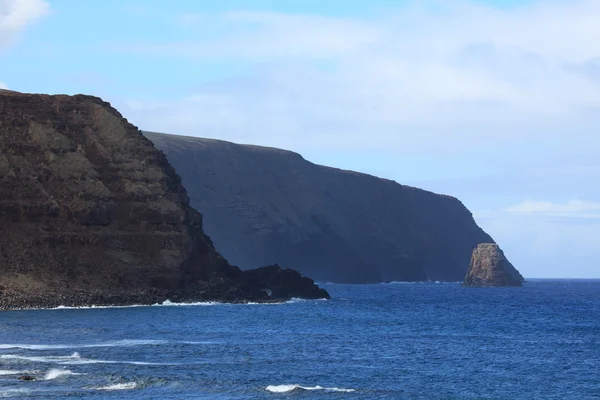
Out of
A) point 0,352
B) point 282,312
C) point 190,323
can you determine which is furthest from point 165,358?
point 282,312

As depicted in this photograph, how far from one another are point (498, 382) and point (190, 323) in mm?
43932

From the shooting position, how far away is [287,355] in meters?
74.3

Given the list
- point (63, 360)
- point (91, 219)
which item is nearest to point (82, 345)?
point (63, 360)

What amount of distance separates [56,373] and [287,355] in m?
20.1

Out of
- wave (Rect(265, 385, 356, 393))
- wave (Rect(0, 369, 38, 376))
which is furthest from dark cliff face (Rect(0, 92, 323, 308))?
wave (Rect(265, 385, 356, 393))

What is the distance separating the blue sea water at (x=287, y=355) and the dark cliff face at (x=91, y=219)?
33.3ft

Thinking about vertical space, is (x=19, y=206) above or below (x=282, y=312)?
above

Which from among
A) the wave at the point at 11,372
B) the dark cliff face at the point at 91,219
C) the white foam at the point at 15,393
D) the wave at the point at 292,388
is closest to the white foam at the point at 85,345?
the wave at the point at 11,372

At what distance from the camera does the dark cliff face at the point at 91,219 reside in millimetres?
124562

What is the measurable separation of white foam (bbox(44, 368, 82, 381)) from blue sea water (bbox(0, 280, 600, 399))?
0.26 ft

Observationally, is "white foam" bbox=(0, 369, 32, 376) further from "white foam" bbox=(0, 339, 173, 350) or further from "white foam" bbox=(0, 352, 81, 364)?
"white foam" bbox=(0, 339, 173, 350)

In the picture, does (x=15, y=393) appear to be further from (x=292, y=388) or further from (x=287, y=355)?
(x=287, y=355)

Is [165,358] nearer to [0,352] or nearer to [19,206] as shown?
[0,352]

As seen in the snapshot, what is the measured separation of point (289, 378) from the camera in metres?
61.4
